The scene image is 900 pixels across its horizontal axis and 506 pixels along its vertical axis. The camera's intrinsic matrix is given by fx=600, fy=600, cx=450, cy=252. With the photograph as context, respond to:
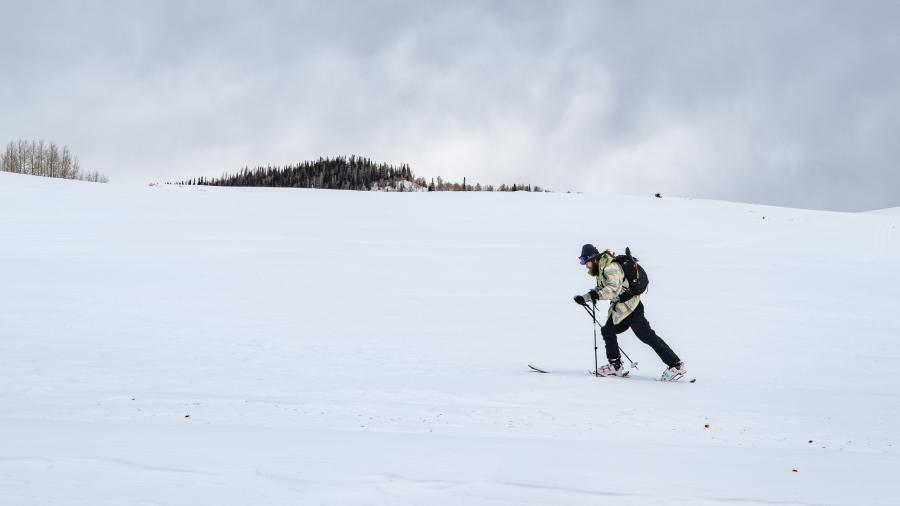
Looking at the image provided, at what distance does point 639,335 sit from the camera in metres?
8.68

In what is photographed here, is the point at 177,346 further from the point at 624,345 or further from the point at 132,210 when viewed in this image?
the point at 132,210

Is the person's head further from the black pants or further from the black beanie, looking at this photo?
the black pants

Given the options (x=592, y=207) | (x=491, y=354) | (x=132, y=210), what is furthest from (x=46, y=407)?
(x=592, y=207)

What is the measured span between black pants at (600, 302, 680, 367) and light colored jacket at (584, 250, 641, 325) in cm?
9

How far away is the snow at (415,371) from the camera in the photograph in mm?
4031

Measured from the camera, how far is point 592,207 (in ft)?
108

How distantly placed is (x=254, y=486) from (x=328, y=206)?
94.9 ft

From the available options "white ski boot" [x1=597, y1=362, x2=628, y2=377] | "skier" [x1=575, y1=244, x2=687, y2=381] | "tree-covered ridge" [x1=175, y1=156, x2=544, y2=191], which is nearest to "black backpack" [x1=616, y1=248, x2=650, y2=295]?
"skier" [x1=575, y1=244, x2=687, y2=381]

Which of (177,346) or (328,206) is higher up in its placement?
(328,206)

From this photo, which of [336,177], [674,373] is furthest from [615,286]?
[336,177]

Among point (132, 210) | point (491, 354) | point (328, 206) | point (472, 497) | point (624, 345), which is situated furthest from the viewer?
point (328, 206)

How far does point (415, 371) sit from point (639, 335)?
3272 mm

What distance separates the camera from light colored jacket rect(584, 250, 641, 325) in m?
8.57

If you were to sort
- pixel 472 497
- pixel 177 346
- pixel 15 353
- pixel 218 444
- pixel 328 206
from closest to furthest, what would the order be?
pixel 472 497
pixel 218 444
pixel 15 353
pixel 177 346
pixel 328 206
